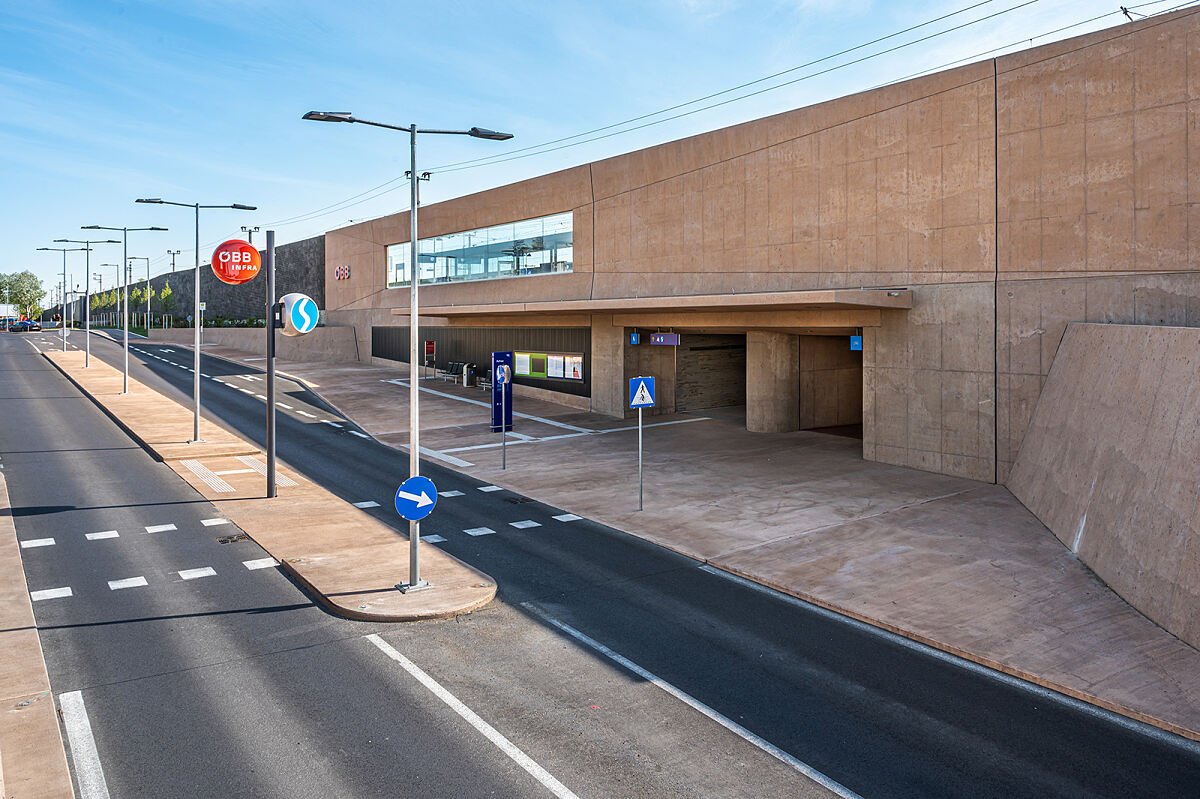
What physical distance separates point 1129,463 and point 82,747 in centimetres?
1551

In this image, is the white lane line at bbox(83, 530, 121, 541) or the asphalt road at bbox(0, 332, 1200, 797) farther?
the white lane line at bbox(83, 530, 121, 541)

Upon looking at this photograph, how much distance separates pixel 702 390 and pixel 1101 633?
1030 inches

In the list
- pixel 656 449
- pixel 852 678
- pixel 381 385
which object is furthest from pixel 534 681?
pixel 381 385

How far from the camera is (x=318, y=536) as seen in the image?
1577 cm

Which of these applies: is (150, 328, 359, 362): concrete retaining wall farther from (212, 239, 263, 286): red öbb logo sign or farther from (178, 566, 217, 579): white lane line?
(178, 566, 217, 579): white lane line

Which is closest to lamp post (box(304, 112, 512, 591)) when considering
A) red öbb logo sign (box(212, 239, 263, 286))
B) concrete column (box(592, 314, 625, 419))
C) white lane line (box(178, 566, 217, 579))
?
white lane line (box(178, 566, 217, 579))

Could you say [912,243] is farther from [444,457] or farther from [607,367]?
[444,457]

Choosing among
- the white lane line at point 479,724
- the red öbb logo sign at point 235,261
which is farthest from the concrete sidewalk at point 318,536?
the red öbb logo sign at point 235,261

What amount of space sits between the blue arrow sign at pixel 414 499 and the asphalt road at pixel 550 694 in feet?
5.46

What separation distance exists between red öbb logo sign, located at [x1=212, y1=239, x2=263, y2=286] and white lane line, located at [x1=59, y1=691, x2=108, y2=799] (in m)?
13.7

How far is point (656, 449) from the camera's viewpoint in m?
26.9

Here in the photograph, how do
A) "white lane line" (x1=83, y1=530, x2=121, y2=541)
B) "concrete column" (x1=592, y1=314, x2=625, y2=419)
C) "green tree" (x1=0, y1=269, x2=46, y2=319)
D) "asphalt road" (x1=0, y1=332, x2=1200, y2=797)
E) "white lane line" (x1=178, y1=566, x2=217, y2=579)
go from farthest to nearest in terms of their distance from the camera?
"green tree" (x1=0, y1=269, x2=46, y2=319) < "concrete column" (x1=592, y1=314, x2=625, y2=419) < "white lane line" (x1=83, y1=530, x2=121, y2=541) < "white lane line" (x1=178, y1=566, x2=217, y2=579) < "asphalt road" (x1=0, y1=332, x2=1200, y2=797)

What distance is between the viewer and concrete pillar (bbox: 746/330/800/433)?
29.9 m

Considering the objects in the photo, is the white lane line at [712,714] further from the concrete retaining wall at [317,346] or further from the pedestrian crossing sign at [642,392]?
the concrete retaining wall at [317,346]
